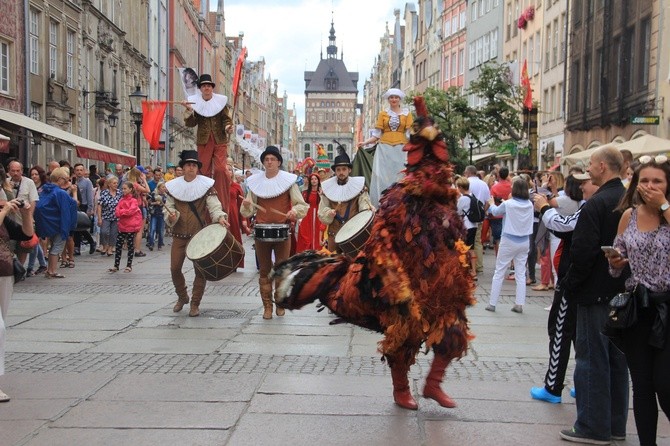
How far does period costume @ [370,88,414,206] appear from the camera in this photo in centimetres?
1192

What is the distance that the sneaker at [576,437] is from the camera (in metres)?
4.93

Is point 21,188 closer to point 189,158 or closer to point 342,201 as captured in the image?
point 189,158

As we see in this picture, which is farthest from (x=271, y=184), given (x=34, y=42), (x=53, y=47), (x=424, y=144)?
(x=53, y=47)

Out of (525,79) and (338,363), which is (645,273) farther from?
(525,79)

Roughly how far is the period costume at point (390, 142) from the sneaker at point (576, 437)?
23.1 feet

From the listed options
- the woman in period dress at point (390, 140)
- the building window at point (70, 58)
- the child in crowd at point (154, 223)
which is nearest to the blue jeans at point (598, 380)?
the woman in period dress at point (390, 140)

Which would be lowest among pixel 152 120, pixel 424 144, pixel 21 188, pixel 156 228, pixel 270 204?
pixel 156 228

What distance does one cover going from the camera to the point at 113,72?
37.8 metres

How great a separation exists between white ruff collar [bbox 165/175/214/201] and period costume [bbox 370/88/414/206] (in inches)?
127

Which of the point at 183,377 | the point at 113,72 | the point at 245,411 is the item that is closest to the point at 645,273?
the point at 245,411

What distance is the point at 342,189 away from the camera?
1000 cm

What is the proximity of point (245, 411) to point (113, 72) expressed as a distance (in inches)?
1362

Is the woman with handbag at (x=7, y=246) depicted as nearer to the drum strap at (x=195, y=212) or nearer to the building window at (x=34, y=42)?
the drum strap at (x=195, y=212)

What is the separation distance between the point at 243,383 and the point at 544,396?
2130 millimetres
